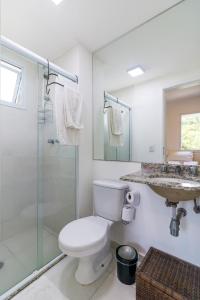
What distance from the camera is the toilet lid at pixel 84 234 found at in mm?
1200

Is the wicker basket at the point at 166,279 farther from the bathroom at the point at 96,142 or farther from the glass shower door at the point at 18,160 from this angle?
the glass shower door at the point at 18,160

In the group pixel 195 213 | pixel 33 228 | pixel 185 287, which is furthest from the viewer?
pixel 33 228

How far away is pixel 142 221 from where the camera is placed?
1.60 meters

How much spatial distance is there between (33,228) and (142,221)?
4.21ft

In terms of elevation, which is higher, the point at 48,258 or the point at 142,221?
the point at 142,221

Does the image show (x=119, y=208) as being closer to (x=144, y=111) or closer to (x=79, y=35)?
(x=144, y=111)

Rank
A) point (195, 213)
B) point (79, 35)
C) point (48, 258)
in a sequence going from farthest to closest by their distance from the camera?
point (79, 35), point (48, 258), point (195, 213)

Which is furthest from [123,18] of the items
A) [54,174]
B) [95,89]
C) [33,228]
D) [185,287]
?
[33,228]

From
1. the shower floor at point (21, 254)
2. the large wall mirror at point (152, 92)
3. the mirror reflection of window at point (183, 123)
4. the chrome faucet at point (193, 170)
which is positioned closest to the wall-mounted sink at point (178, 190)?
the chrome faucet at point (193, 170)

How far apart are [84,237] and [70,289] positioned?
446 millimetres

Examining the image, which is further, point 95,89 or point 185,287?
point 95,89

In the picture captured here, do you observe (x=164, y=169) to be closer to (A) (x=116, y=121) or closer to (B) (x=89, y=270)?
(A) (x=116, y=121)

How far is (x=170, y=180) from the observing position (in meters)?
1.27

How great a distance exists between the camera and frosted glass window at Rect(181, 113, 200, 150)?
1.36 meters
